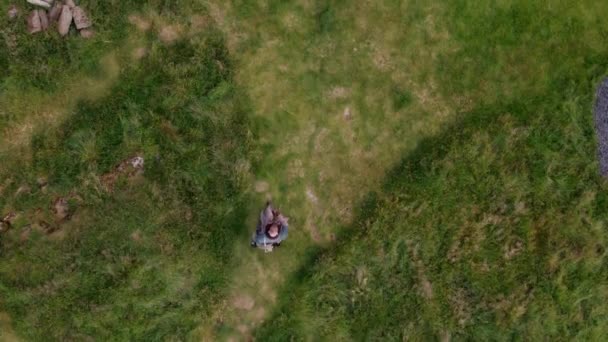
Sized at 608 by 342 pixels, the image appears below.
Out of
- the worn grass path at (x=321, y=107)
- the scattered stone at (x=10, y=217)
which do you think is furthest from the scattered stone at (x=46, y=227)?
the worn grass path at (x=321, y=107)

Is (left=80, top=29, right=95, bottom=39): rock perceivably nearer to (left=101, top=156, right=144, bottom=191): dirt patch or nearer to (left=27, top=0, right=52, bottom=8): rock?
(left=27, top=0, right=52, bottom=8): rock

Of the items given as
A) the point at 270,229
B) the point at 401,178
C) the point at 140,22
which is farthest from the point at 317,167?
the point at 140,22

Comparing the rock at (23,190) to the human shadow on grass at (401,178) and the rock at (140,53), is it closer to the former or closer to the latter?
the rock at (140,53)

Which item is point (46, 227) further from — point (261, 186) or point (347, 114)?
point (347, 114)

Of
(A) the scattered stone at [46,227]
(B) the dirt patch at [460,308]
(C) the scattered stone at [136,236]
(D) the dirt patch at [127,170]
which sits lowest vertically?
→ (B) the dirt patch at [460,308]

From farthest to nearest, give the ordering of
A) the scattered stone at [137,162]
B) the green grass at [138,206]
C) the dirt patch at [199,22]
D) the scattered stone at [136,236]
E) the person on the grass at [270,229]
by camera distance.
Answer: the dirt patch at [199,22]
the scattered stone at [137,162]
the scattered stone at [136,236]
the green grass at [138,206]
the person on the grass at [270,229]

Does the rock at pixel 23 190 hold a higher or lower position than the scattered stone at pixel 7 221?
higher

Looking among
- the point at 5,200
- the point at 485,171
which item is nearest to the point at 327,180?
the point at 485,171
